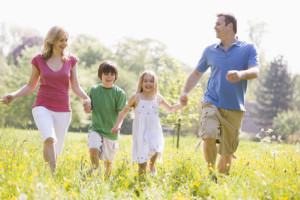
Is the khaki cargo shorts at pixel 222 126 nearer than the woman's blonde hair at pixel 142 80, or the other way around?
the khaki cargo shorts at pixel 222 126

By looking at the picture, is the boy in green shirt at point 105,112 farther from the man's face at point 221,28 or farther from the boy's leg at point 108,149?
the man's face at point 221,28

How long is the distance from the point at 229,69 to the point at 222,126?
0.76m

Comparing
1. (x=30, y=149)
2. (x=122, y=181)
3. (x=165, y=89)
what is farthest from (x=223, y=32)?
(x=165, y=89)

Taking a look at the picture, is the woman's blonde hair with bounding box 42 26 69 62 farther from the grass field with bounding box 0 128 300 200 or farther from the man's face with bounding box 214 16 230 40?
the man's face with bounding box 214 16 230 40

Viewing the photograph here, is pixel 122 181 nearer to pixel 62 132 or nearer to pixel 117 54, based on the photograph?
pixel 62 132

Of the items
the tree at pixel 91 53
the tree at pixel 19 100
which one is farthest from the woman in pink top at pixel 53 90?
the tree at pixel 91 53

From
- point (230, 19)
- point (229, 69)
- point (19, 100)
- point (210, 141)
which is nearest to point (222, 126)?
point (210, 141)

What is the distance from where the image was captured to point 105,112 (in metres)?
5.02

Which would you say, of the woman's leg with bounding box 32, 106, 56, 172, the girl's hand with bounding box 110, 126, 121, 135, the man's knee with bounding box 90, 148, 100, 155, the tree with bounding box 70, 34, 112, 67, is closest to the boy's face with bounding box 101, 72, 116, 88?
the girl's hand with bounding box 110, 126, 121, 135

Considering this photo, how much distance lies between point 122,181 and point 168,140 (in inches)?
446

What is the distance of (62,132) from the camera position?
442cm

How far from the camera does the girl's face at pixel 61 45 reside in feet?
14.6

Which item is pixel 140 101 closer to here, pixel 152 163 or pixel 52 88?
pixel 152 163

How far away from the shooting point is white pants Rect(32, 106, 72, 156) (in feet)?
13.5
